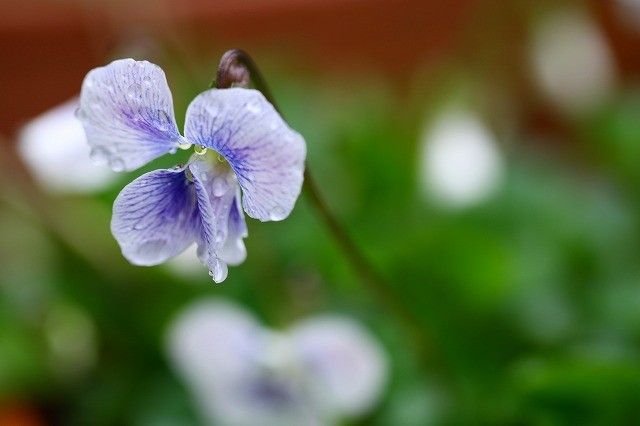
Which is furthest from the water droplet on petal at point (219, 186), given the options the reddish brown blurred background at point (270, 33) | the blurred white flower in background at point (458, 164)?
the reddish brown blurred background at point (270, 33)

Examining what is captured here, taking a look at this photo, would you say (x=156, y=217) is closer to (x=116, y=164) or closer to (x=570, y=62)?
(x=116, y=164)

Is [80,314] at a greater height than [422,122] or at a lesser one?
lesser

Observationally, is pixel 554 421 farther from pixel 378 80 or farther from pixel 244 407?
pixel 378 80

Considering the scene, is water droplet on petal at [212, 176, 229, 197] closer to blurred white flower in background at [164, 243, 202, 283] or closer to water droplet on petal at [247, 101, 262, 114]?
water droplet on petal at [247, 101, 262, 114]

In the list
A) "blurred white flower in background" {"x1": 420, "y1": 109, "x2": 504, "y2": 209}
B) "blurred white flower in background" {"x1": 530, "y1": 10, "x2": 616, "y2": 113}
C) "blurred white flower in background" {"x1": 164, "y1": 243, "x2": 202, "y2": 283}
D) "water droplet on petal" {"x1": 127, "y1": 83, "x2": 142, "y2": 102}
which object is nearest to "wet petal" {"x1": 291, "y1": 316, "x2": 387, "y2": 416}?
"blurred white flower in background" {"x1": 164, "y1": 243, "x2": 202, "y2": 283}

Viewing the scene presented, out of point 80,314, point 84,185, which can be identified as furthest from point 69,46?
point 84,185
